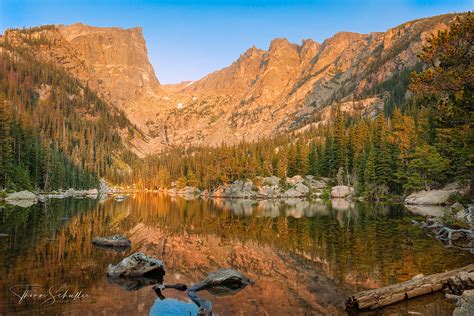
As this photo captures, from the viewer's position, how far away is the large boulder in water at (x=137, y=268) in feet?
57.1

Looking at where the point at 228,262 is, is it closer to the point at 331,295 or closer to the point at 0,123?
the point at 331,295

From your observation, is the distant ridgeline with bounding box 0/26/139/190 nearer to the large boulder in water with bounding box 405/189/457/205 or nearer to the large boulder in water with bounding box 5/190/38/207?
the large boulder in water with bounding box 5/190/38/207

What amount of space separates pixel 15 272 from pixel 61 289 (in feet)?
13.0

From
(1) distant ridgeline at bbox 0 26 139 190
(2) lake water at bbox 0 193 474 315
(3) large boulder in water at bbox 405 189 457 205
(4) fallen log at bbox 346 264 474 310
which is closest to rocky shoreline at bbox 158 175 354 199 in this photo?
(3) large boulder in water at bbox 405 189 457 205

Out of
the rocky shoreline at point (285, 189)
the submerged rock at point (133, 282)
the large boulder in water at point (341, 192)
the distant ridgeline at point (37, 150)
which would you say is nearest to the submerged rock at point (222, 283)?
the submerged rock at point (133, 282)

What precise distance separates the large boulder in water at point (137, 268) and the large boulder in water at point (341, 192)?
8479 cm

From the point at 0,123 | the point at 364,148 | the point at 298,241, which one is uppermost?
the point at 0,123

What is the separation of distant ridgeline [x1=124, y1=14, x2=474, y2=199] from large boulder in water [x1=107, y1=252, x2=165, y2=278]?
837 inches

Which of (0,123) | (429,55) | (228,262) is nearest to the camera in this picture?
(228,262)

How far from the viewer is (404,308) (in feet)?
40.2

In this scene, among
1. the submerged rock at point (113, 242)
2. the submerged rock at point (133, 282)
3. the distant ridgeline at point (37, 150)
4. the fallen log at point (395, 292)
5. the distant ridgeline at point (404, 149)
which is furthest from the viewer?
the distant ridgeline at point (37, 150)

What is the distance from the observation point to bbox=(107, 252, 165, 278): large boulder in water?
17406 mm

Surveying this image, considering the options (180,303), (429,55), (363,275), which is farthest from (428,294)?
(429,55)

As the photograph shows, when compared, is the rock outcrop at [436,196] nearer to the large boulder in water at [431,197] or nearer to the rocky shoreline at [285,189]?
the large boulder in water at [431,197]
